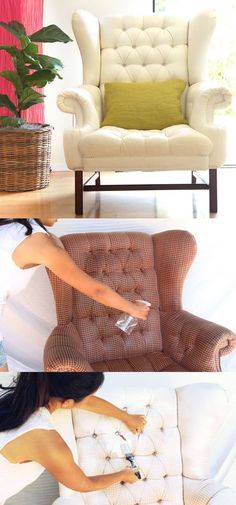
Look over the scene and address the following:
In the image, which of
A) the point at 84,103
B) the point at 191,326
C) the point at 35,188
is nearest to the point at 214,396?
the point at 191,326

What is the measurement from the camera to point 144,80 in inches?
172

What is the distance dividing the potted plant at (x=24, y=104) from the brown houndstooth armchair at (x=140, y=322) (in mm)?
3159

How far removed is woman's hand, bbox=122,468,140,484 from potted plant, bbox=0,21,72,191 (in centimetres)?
334

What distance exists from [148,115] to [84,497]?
3.32 meters

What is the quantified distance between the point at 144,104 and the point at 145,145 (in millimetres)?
580

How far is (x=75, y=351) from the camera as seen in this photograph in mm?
1011

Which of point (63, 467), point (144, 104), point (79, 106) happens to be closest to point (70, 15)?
point (144, 104)

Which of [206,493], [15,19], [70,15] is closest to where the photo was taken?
[206,493]

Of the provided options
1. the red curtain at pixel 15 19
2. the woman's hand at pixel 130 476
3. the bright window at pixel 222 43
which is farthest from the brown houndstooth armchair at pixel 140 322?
the bright window at pixel 222 43

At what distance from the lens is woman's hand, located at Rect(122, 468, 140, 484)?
0.97 meters

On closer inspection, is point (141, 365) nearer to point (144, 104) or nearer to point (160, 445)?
point (160, 445)

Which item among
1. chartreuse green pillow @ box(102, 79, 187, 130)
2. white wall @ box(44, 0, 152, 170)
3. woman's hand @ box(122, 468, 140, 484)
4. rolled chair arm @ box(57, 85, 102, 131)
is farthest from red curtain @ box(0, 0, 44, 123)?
woman's hand @ box(122, 468, 140, 484)

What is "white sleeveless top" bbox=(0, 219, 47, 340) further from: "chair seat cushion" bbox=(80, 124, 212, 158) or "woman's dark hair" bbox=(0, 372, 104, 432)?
"chair seat cushion" bbox=(80, 124, 212, 158)

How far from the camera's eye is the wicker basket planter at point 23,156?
4.14 m
